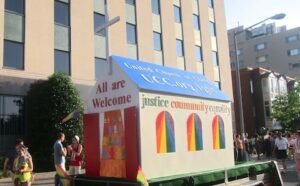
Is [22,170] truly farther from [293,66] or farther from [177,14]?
[293,66]

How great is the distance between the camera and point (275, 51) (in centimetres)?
7688

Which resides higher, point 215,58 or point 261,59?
point 261,59

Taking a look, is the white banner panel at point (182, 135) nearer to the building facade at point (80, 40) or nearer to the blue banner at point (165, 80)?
the blue banner at point (165, 80)

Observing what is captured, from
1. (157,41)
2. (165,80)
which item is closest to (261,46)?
(157,41)

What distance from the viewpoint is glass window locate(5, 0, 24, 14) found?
826 inches

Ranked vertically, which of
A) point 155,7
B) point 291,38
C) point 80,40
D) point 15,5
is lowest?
point 80,40

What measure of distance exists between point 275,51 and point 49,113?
64105 millimetres

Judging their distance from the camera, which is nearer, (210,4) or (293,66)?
(210,4)

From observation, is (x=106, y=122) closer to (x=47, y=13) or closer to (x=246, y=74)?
(x=47, y=13)

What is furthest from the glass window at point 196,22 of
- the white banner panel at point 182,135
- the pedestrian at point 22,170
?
the white banner panel at point 182,135

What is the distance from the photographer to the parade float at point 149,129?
5.41 metres

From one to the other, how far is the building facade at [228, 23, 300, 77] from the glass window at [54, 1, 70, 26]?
54.7m

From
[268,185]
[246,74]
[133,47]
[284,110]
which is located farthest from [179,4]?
[268,185]

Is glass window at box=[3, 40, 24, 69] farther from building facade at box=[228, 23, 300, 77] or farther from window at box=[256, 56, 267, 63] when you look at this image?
window at box=[256, 56, 267, 63]
